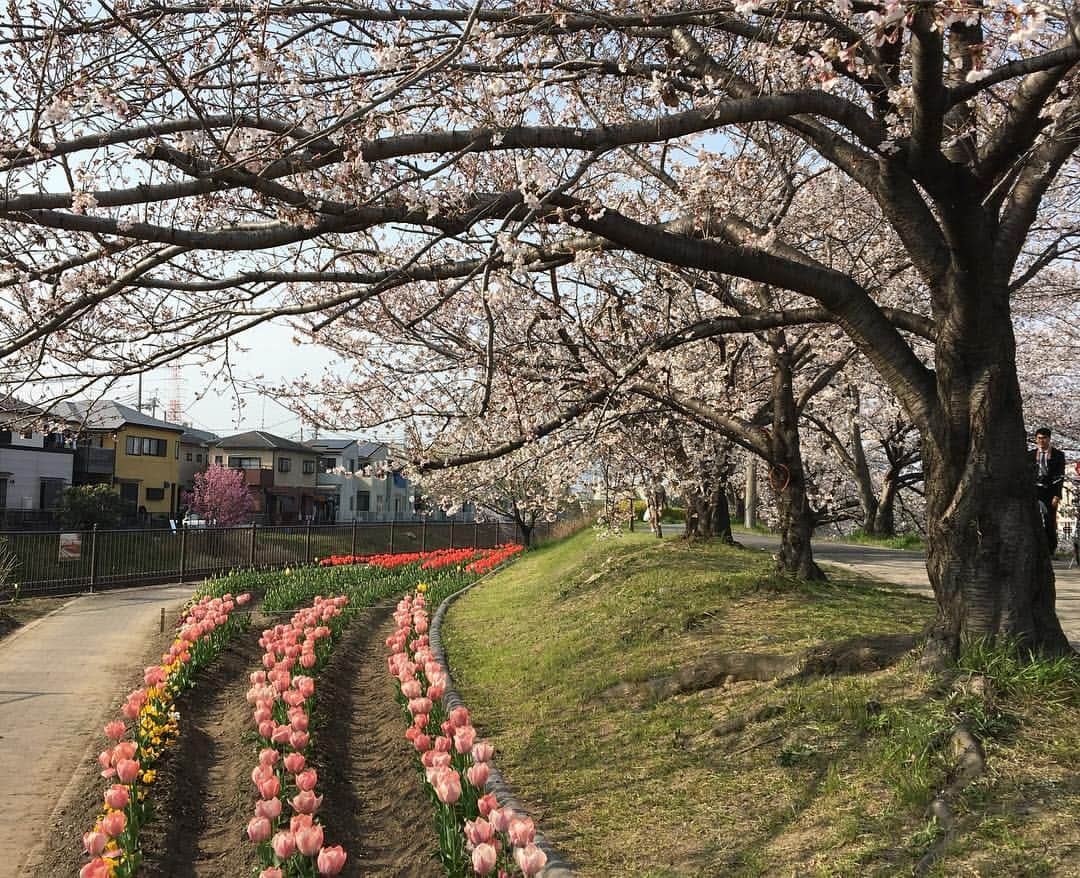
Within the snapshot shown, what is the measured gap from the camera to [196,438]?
50.8 m

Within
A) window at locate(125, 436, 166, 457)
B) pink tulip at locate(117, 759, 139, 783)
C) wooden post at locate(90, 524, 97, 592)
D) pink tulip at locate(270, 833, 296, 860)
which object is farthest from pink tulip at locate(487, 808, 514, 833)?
window at locate(125, 436, 166, 457)

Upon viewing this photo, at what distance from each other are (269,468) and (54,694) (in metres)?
45.5

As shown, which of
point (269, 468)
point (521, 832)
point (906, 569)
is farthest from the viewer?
point (269, 468)

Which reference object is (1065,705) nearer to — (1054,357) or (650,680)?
(650,680)

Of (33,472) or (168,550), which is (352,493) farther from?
(168,550)

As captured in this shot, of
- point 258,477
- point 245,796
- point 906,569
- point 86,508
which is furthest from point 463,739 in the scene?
point 258,477

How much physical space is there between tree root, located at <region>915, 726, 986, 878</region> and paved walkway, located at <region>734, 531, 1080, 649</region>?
3.55 metres

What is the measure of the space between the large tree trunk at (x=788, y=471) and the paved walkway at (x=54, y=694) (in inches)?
287

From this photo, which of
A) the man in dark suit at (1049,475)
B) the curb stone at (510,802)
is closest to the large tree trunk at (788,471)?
the man in dark suit at (1049,475)

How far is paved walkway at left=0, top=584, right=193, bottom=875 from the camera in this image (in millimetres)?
5586

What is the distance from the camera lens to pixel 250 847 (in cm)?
491

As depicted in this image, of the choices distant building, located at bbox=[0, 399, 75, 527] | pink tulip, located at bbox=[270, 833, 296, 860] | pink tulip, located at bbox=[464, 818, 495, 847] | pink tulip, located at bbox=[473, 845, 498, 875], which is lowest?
pink tulip, located at bbox=[270, 833, 296, 860]

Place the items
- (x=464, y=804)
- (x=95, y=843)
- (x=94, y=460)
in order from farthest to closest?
(x=94, y=460) < (x=464, y=804) < (x=95, y=843)

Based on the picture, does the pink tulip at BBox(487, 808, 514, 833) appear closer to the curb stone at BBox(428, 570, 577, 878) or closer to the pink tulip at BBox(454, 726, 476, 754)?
the curb stone at BBox(428, 570, 577, 878)
